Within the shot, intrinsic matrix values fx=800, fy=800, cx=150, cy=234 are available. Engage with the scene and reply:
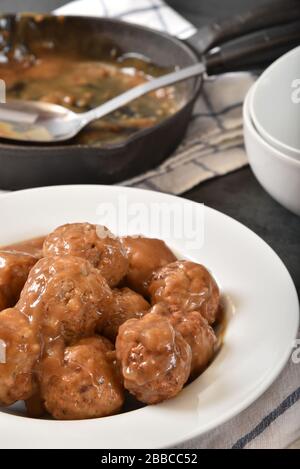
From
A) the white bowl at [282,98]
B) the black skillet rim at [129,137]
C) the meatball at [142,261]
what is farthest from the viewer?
the white bowl at [282,98]

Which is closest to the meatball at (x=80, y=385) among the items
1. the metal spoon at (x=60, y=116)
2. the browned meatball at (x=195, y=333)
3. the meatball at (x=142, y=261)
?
the browned meatball at (x=195, y=333)

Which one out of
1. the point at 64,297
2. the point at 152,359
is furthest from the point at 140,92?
the point at 152,359

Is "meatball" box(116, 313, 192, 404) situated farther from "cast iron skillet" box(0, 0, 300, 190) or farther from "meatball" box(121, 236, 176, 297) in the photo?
"cast iron skillet" box(0, 0, 300, 190)

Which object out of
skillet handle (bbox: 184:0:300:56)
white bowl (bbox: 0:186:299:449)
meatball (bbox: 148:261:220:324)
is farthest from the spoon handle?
meatball (bbox: 148:261:220:324)

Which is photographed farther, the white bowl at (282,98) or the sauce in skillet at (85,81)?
the sauce in skillet at (85,81)

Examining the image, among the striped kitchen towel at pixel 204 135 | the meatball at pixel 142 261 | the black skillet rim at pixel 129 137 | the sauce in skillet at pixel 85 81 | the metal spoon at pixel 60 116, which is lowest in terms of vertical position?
the striped kitchen towel at pixel 204 135

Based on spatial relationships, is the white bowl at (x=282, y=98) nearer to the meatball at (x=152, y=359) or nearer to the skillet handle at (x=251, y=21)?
the skillet handle at (x=251, y=21)

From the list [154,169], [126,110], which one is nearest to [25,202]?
[154,169]
